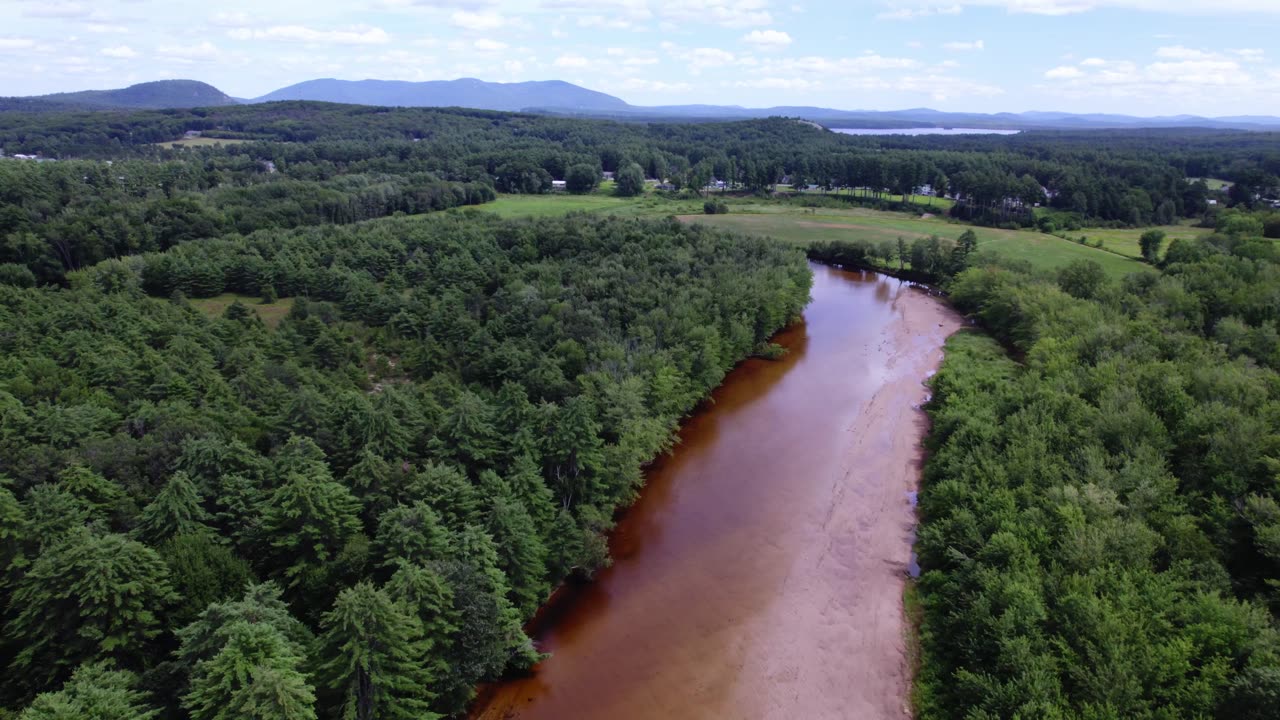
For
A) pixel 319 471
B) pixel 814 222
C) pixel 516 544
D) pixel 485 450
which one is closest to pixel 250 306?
pixel 319 471

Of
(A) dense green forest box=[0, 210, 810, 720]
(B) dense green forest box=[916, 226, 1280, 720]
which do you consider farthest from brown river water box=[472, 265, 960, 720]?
(B) dense green forest box=[916, 226, 1280, 720]

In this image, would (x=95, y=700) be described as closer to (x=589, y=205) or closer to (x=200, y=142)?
(x=589, y=205)

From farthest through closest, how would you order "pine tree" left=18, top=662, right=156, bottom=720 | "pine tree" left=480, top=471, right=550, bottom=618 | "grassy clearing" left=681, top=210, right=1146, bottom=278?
"grassy clearing" left=681, top=210, right=1146, bottom=278 < "pine tree" left=480, top=471, right=550, bottom=618 < "pine tree" left=18, top=662, right=156, bottom=720

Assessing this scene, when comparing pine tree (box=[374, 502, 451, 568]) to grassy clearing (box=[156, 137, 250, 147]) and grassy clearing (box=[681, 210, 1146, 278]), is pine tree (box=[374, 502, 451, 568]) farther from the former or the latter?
grassy clearing (box=[156, 137, 250, 147])

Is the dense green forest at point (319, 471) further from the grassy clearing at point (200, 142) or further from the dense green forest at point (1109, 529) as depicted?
the grassy clearing at point (200, 142)

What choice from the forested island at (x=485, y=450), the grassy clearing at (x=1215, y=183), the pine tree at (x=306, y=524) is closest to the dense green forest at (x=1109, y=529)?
the forested island at (x=485, y=450)

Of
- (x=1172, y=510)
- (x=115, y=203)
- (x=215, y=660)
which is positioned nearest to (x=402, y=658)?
(x=215, y=660)
